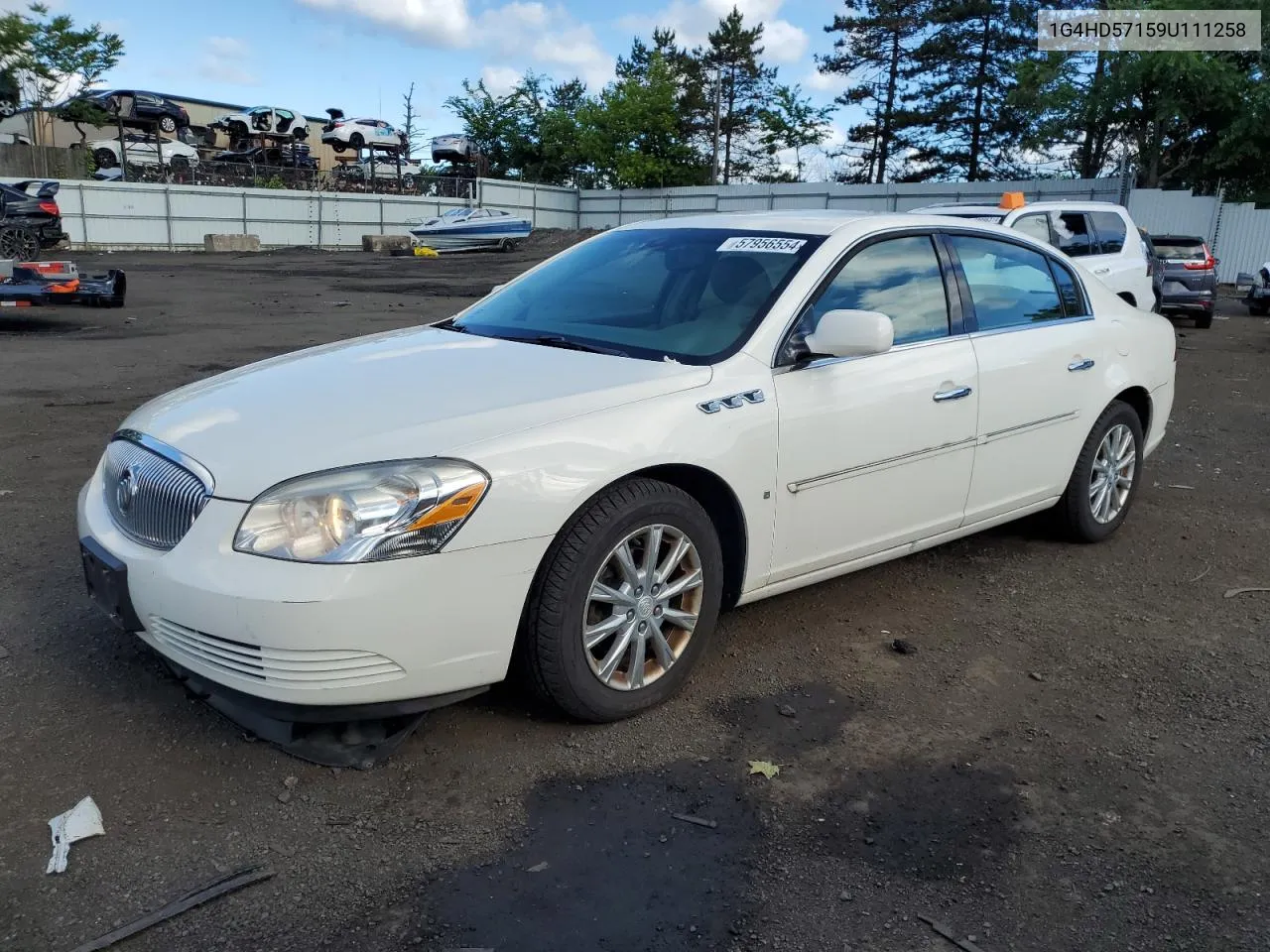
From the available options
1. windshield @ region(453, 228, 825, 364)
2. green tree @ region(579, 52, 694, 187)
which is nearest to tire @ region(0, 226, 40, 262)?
windshield @ region(453, 228, 825, 364)

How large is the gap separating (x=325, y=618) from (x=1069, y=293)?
3.92 meters

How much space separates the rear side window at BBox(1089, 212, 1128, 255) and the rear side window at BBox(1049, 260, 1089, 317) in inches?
282

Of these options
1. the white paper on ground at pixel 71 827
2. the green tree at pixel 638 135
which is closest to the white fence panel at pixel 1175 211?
the white paper on ground at pixel 71 827

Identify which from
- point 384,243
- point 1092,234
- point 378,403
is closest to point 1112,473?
point 378,403

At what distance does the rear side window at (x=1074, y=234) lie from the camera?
1112cm

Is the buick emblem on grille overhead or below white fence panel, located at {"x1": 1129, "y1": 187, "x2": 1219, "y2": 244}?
below

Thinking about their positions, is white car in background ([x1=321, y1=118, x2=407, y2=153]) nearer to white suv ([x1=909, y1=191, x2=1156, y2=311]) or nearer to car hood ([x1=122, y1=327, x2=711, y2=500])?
white suv ([x1=909, y1=191, x2=1156, y2=311])

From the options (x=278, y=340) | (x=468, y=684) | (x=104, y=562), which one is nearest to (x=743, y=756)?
(x=468, y=684)

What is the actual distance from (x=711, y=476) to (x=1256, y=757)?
188 cm

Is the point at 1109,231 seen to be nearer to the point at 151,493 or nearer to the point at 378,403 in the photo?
the point at 378,403

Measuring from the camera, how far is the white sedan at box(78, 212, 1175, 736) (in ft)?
9.27

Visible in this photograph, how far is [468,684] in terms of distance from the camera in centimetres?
302

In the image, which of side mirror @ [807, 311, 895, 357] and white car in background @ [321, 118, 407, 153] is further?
white car in background @ [321, 118, 407, 153]

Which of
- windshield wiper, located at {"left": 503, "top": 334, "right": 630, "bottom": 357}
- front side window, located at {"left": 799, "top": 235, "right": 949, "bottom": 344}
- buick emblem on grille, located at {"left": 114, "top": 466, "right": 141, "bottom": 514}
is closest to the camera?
buick emblem on grille, located at {"left": 114, "top": 466, "right": 141, "bottom": 514}
